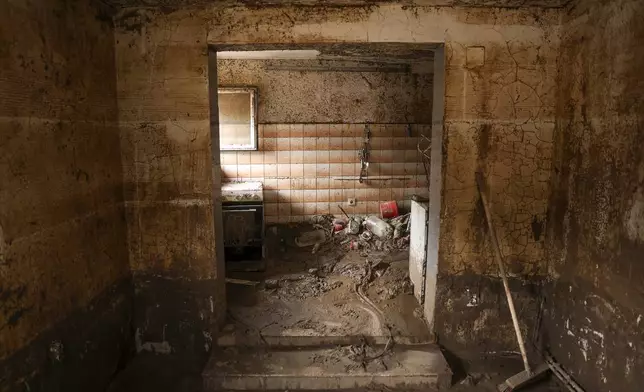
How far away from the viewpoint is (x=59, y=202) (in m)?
2.29

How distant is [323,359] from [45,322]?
1885 millimetres

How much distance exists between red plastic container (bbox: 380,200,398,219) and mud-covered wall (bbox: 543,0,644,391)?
3070mm

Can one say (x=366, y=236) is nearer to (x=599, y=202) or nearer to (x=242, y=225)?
(x=242, y=225)

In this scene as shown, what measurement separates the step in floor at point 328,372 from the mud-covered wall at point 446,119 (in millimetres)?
442

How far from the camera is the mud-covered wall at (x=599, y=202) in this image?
2215mm

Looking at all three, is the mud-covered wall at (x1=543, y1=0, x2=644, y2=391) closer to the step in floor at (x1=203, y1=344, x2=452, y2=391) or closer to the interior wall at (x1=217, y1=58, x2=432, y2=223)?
the step in floor at (x1=203, y1=344, x2=452, y2=391)

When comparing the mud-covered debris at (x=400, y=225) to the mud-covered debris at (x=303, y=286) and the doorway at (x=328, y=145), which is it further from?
the mud-covered debris at (x=303, y=286)

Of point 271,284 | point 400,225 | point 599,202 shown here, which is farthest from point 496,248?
point 400,225

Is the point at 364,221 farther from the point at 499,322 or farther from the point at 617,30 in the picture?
the point at 617,30

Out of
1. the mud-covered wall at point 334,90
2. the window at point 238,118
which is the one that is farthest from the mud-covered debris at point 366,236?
the window at point 238,118

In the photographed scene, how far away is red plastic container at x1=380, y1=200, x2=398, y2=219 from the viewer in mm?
6055

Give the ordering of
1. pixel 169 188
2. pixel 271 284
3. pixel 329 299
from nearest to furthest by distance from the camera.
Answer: pixel 169 188 < pixel 329 299 < pixel 271 284

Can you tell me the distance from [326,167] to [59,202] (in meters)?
4.05

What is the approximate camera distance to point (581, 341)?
106 inches
